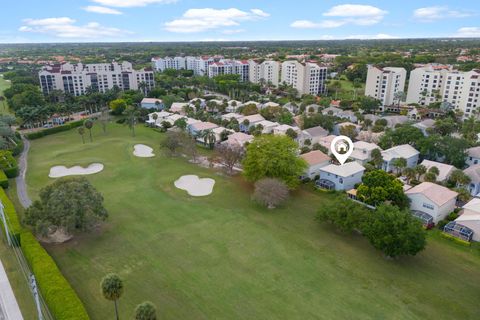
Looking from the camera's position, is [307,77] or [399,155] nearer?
[399,155]

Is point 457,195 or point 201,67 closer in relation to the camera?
point 457,195

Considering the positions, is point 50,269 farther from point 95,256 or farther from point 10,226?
point 10,226

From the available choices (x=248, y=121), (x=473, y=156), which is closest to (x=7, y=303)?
(x=248, y=121)

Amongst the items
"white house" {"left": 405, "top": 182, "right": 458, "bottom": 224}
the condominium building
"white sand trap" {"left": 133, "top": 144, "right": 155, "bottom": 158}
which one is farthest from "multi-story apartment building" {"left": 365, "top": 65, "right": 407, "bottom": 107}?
"white sand trap" {"left": 133, "top": 144, "right": 155, "bottom": 158}

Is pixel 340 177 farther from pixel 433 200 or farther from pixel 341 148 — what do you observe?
pixel 433 200

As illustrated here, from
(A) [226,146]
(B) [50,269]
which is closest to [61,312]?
(B) [50,269]
